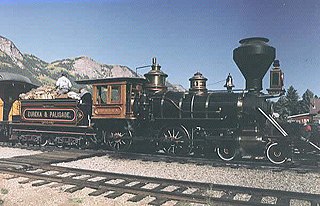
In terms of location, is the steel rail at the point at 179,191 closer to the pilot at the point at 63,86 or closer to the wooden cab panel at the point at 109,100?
the wooden cab panel at the point at 109,100

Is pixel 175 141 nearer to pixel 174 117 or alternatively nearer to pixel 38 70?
pixel 174 117

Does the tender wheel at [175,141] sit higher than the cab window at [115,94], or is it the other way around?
the cab window at [115,94]

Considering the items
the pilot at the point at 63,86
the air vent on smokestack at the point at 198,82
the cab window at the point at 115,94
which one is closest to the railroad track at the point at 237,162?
the cab window at the point at 115,94

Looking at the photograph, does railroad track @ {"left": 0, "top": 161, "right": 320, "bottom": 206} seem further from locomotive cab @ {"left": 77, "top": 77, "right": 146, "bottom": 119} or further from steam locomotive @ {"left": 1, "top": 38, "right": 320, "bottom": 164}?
locomotive cab @ {"left": 77, "top": 77, "right": 146, "bottom": 119}

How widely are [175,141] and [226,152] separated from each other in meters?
1.59

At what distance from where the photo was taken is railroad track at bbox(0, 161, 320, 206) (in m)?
4.83

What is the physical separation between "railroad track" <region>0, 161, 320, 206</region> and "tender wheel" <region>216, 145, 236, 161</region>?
3.53m

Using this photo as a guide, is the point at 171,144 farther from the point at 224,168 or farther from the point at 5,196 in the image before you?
the point at 5,196

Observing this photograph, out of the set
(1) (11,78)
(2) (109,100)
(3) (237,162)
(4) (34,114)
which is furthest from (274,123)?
(1) (11,78)

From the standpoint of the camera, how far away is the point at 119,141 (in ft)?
36.3

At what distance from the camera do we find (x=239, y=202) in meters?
4.54

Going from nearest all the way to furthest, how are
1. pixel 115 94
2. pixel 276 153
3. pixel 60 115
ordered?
1. pixel 276 153
2. pixel 115 94
3. pixel 60 115

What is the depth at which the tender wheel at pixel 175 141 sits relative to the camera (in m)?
9.77

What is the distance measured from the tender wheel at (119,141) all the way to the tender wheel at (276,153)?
14.4ft
